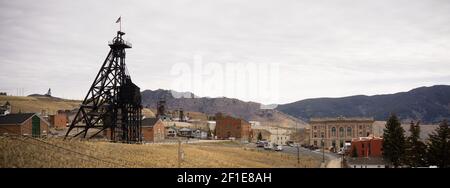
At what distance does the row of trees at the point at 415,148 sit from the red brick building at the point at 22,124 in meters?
50.0

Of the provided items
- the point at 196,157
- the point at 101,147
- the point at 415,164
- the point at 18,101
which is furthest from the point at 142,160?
the point at 18,101

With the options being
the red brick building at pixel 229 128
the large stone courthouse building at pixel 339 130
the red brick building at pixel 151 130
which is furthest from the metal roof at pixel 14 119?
the large stone courthouse building at pixel 339 130

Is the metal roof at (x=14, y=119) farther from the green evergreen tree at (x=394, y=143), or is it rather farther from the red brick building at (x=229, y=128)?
the green evergreen tree at (x=394, y=143)

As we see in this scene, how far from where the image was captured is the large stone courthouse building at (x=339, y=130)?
334 feet

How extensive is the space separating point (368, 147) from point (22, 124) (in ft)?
170

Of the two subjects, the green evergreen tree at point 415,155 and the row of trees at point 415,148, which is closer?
the row of trees at point 415,148

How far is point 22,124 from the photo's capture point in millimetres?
65188

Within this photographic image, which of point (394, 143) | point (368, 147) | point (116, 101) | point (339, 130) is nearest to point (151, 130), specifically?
point (116, 101)

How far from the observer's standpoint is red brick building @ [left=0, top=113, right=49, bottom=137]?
6512 cm

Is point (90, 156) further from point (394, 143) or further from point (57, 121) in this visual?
point (57, 121)

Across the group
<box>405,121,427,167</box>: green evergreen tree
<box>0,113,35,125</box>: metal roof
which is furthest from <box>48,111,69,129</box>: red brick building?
<box>405,121,427,167</box>: green evergreen tree

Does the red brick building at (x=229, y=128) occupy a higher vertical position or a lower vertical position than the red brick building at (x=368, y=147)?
higher

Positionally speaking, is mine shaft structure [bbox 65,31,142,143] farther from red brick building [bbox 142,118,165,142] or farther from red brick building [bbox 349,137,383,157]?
red brick building [bbox 349,137,383,157]

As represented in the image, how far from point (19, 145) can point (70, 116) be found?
81644 mm
